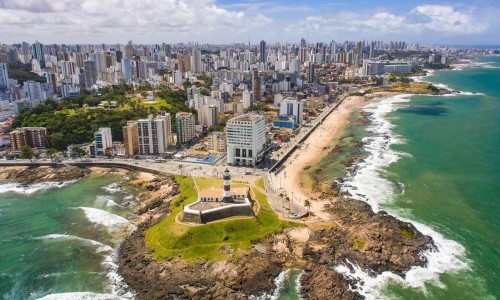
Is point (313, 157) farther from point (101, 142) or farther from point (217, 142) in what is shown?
point (101, 142)

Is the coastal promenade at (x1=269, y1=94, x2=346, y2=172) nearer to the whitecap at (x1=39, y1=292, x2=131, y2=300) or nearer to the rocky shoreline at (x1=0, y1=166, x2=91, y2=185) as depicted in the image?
the rocky shoreline at (x1=0, y1=166, x2=91, y2=185)

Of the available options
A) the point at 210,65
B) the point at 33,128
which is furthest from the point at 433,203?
the point at 210,65

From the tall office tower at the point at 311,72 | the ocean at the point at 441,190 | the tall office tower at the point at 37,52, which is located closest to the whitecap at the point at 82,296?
the ocean at the point at 441,190

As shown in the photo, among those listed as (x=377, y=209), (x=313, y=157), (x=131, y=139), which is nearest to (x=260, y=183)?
(x=377, y=209)

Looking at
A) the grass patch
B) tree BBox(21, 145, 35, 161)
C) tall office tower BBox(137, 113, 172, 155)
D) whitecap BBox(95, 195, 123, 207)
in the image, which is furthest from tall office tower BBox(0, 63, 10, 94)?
the grass patch

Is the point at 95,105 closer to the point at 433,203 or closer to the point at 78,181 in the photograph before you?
the point at 78,181
